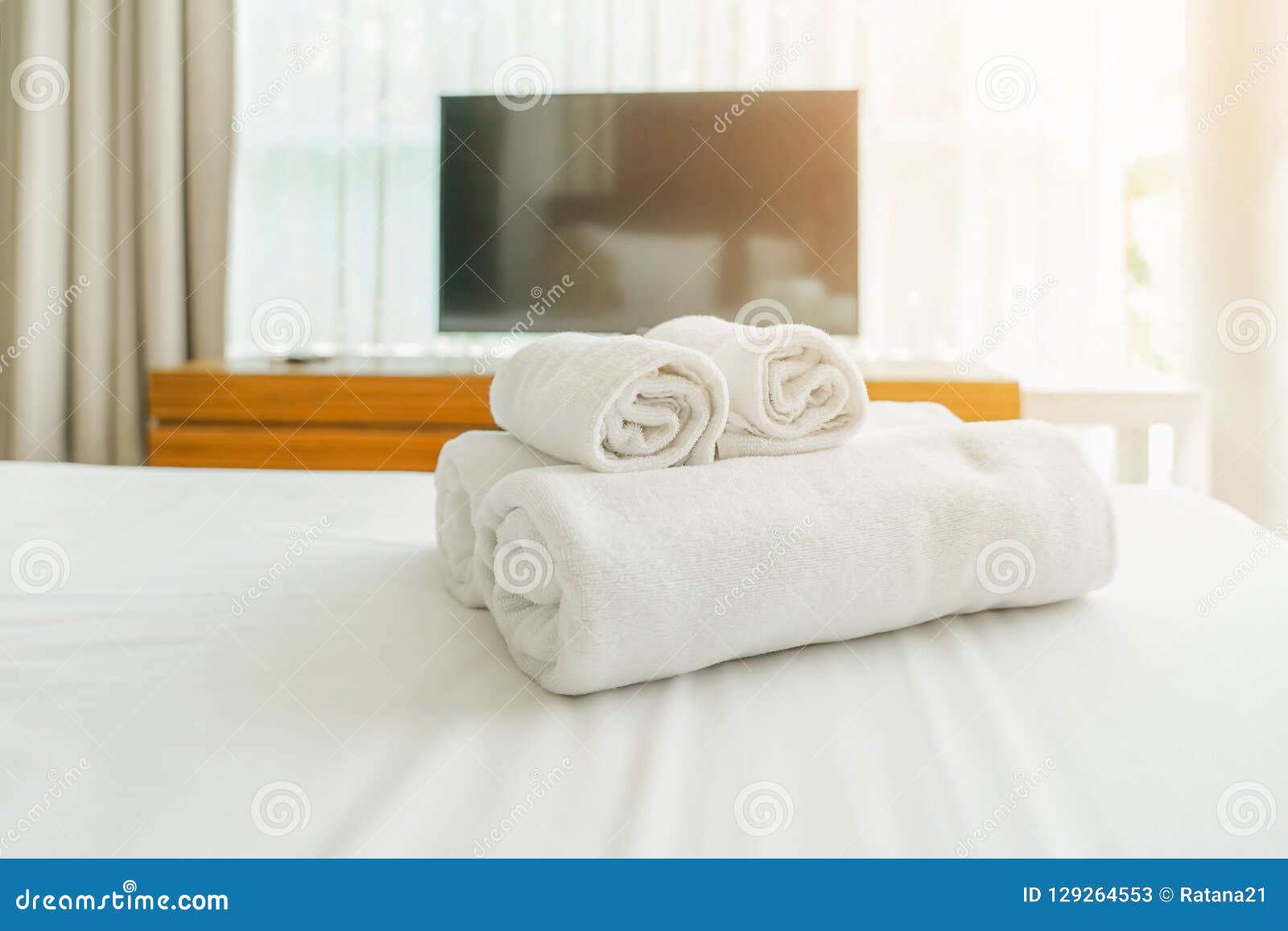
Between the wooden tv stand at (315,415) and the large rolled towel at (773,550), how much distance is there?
69.4 inches

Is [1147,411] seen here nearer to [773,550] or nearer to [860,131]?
[860,131]

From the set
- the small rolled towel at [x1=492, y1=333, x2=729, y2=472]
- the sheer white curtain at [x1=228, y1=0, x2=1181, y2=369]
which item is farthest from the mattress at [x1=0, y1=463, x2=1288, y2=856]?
the sheer white curtain at [x1=228, y1=0, x2=1181, y2=369]

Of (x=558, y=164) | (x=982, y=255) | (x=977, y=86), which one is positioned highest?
(x=977, y=86)

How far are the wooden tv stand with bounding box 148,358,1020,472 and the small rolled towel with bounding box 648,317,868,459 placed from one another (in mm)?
1740

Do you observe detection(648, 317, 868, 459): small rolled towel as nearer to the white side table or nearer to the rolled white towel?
the rolled white towel

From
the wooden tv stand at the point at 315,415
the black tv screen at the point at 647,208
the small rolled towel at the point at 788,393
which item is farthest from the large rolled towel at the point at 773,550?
the black tv screen at the point at 647,208

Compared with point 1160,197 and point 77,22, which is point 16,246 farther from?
point 1160,197

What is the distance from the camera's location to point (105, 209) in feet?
10.2

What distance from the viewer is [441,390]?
107 inches

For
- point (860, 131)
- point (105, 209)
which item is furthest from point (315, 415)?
point (860, 131)

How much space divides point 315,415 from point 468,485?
1.88 m

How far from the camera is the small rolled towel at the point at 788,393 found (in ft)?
3.03
